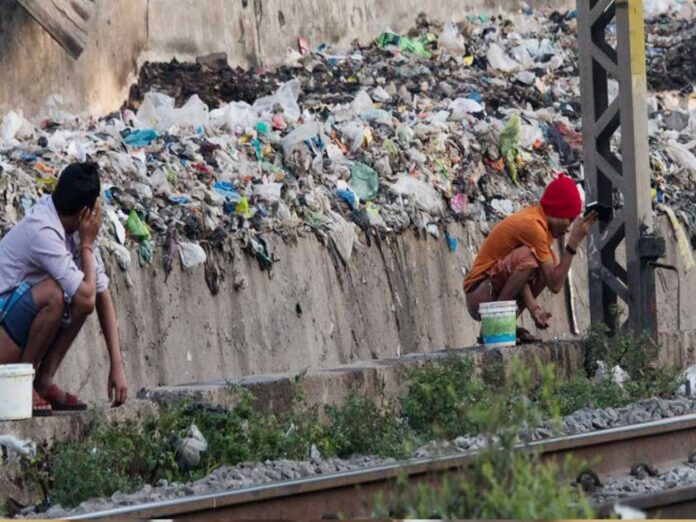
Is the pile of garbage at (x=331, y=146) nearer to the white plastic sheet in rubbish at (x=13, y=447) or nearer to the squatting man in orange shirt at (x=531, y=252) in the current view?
the squatting man in orange shirt at (x=531, y=252)

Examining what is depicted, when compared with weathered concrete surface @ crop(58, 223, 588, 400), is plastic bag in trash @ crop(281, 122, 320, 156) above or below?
above

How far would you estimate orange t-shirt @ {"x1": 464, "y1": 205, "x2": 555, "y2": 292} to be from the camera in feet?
40.0

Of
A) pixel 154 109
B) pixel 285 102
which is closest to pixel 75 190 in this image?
pixel 154 109

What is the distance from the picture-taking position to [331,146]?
1594 centimetres

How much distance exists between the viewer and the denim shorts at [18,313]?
30.2 ft

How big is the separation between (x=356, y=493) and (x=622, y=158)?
219 inches

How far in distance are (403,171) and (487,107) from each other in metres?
2.96

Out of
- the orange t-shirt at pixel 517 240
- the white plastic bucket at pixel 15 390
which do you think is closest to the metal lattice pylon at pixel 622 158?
the orange t-shirt at pixel 517 240

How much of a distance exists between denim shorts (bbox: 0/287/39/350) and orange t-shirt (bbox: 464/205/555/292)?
407 cm

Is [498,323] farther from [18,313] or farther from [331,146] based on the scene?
[331,146]

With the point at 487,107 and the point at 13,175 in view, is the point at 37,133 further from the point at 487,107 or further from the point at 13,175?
the point at 487,107

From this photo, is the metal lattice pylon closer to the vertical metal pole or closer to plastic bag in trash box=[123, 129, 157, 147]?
the vertical metal pole

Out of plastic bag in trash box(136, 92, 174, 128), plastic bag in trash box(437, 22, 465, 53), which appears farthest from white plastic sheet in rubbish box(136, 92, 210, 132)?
plastic bag in trash box(437, 22, 465, 53)

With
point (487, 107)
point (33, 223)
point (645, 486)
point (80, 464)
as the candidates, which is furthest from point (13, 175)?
point (487, 107)
